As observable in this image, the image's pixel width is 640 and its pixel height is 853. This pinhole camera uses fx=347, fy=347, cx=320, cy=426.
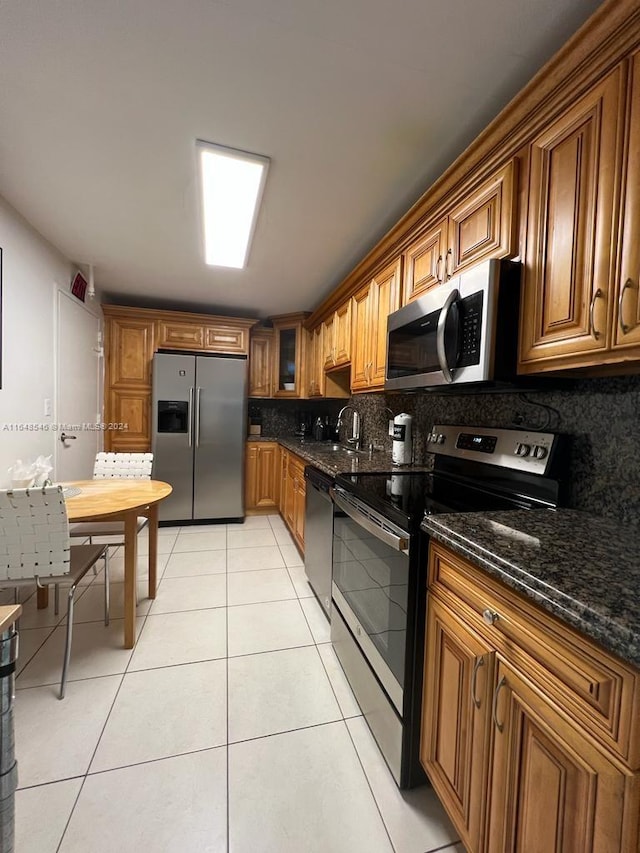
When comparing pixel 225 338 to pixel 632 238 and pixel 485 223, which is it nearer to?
pixel 485 223

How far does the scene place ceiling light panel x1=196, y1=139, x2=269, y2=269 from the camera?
1597mm

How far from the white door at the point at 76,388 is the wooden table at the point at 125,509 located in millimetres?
834

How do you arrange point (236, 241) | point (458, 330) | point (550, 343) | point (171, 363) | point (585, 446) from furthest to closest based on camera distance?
point (171, 363) → point (236, 241) → point (458, 330) → point (585, 446) → point (550, 343)

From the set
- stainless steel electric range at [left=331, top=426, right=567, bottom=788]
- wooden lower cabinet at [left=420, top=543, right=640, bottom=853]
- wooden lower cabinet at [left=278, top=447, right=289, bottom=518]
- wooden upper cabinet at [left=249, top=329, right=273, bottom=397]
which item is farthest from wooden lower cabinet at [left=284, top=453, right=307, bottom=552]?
wooden lower cabinet at [left=420, top=543, right=640, bottom=853]

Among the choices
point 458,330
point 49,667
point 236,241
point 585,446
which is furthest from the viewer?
point 236,241

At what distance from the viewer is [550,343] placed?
105cm

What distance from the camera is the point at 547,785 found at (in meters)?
0.65

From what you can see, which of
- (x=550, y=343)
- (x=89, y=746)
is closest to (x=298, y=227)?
(x=550, y=343)

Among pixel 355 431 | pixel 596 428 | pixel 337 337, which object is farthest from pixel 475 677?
pixel 337 337

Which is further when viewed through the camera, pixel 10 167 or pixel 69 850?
pixel 10 167

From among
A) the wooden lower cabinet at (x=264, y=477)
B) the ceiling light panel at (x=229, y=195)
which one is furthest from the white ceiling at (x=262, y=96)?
the wooden lower cabinet at (x=264, y=477)

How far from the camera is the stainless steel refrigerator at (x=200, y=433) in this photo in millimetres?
3475

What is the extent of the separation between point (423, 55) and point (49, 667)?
2856 millimetres

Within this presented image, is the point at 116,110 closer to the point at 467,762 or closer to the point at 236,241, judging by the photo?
the point at 236,241
